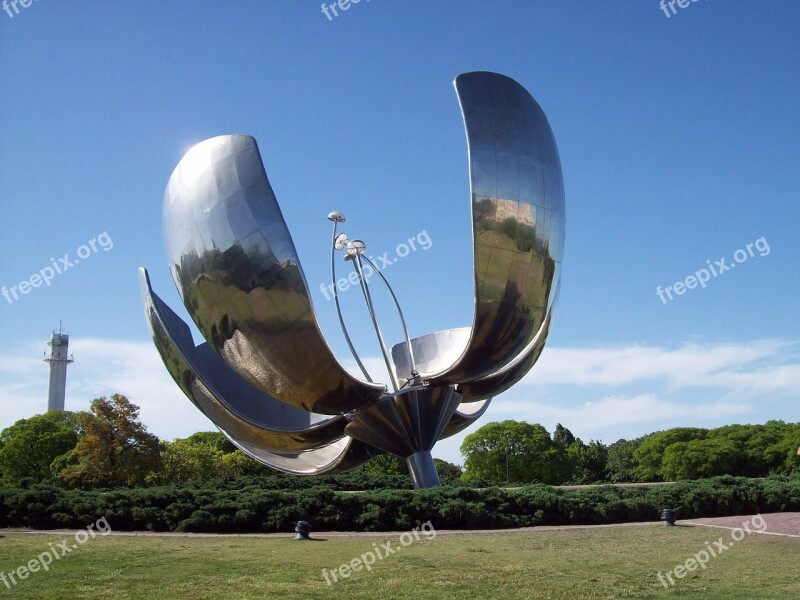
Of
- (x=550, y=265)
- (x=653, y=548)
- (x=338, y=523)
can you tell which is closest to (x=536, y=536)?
(x=653, y=548)

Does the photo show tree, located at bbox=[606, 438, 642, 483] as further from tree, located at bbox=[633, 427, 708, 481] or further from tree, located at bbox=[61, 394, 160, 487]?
tree, located at bbox=[61, 394, 160, 487]

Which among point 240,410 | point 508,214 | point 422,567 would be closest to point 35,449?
point 240,410

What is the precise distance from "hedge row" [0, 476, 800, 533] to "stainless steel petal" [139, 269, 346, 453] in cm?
127

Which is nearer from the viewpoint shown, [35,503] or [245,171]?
[245,171]

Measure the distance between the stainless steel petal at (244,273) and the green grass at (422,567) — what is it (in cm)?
273

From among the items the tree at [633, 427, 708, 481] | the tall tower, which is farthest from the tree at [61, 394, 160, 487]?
the tall tower

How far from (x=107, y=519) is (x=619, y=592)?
31.7ft

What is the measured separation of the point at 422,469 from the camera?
15484mm

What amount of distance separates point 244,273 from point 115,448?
17207 millimetres

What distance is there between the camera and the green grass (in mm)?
7898

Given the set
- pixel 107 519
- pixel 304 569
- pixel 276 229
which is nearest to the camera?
pixel 304 569

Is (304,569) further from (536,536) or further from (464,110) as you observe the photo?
(464,110)

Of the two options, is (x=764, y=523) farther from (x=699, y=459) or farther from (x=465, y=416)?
(x=699, y=459)

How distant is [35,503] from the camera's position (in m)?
14.4
